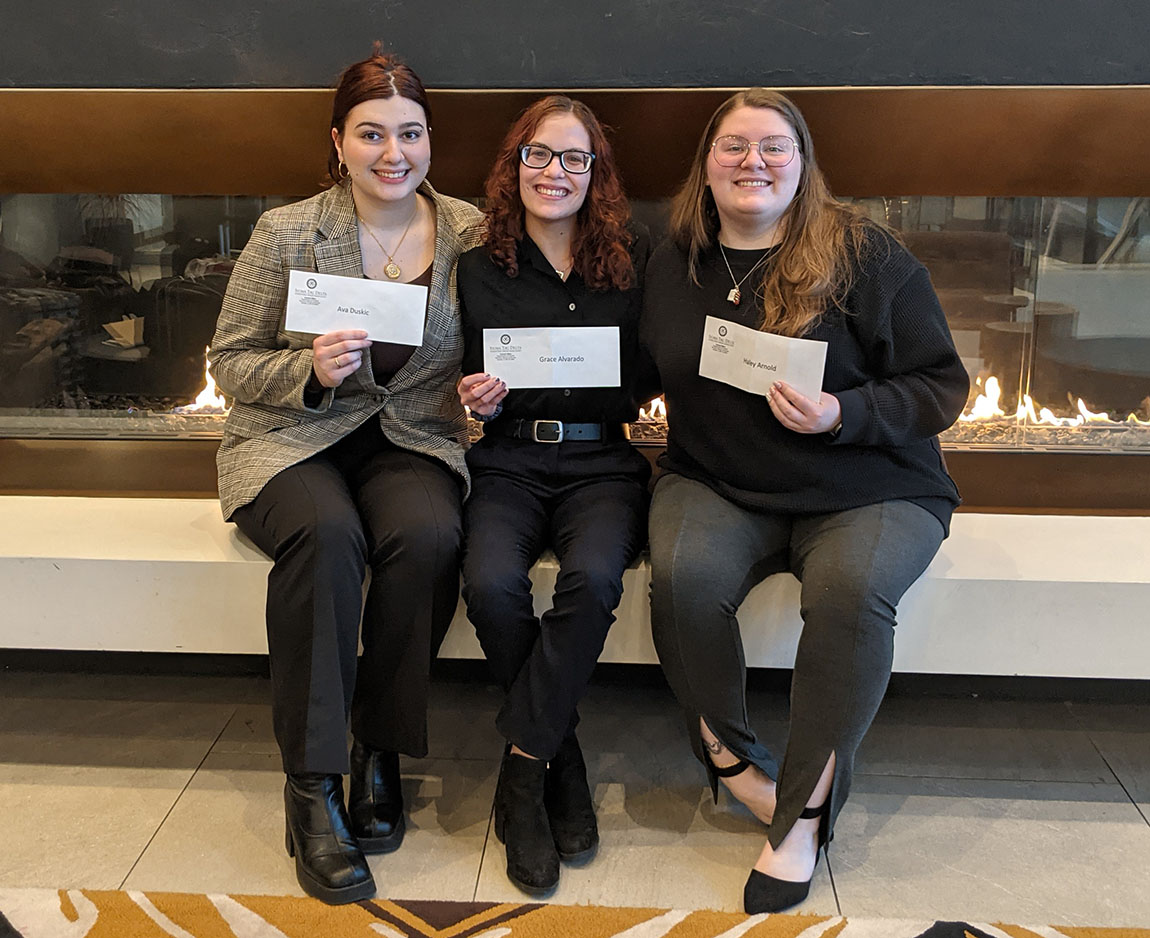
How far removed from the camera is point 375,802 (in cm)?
175

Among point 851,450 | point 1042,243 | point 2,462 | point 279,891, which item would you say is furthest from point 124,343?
point 1042,243

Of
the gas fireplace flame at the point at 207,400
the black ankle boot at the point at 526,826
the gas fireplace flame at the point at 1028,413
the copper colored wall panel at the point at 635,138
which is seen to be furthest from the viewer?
the gas fireplace flame at the point at 207,400

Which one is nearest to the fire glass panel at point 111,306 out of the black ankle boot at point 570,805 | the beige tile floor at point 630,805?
the beige tile floor at point 630,805

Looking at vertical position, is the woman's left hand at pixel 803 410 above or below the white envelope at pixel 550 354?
below

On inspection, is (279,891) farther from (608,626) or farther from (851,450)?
(851,450)

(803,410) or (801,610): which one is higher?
(803,410)

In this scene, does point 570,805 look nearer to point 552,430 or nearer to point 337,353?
point 552,430

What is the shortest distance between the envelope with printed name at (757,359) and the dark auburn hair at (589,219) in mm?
212

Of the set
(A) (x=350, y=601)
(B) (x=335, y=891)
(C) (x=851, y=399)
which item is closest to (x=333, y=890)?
(B) (x=335, y=891)

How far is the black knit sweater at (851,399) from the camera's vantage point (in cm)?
171

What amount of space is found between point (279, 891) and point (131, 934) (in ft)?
0.71

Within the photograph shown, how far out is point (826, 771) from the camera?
1.61 metres

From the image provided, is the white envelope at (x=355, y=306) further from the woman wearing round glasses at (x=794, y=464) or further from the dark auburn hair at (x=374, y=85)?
the woman wearing round glasses at (x=794, y=464)

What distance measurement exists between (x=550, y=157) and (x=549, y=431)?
0.47 m
